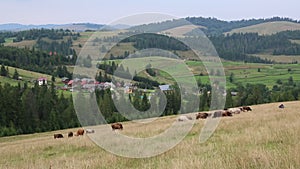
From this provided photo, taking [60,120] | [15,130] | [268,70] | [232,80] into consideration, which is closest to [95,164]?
[15,130]

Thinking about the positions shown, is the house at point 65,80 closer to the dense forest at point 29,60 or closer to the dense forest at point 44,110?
the dense forest at point 29,60

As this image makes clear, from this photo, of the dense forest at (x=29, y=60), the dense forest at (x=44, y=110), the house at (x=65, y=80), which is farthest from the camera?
the dense forest at (x=29, y=60)

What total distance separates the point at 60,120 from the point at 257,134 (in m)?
65.7

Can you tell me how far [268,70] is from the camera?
650 ft

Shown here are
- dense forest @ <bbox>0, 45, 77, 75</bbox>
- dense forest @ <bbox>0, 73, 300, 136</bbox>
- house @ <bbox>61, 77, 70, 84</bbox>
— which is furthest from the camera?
dense forest @ <bbox>0, 45, 77, 75</bbox>

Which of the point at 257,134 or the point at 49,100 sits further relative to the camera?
the point at 49,100

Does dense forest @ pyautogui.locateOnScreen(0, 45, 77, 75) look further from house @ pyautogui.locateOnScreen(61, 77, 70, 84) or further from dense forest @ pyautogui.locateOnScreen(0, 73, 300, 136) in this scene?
dense forest @ pyautogui.locateOnScreen(0, 73, 300, 136)

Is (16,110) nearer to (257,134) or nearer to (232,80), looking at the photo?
(257,134)

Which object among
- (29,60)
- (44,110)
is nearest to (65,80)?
(29,60)

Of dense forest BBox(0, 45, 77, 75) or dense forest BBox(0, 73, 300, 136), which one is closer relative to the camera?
dense forest BBox(0, 73, 300, 136)

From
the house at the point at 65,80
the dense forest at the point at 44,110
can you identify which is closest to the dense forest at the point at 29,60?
the house at the point at 65,80

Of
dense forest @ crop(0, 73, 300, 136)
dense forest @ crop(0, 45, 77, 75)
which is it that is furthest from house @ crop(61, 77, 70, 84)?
dense forest @ crop(0, 73, 300, 136)

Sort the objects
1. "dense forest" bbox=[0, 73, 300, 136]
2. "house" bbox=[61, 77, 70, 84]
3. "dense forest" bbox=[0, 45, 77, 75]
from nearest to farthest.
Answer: "dense forest" bbox=[0, 73, 300, 136] < "house" bbox=[61, 77, 70, 84] < "dense forest" bbox=[0, 45, 77, 75]

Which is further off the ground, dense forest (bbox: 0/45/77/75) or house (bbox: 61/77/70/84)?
dense forest (bbox: 0/45/77/75)
